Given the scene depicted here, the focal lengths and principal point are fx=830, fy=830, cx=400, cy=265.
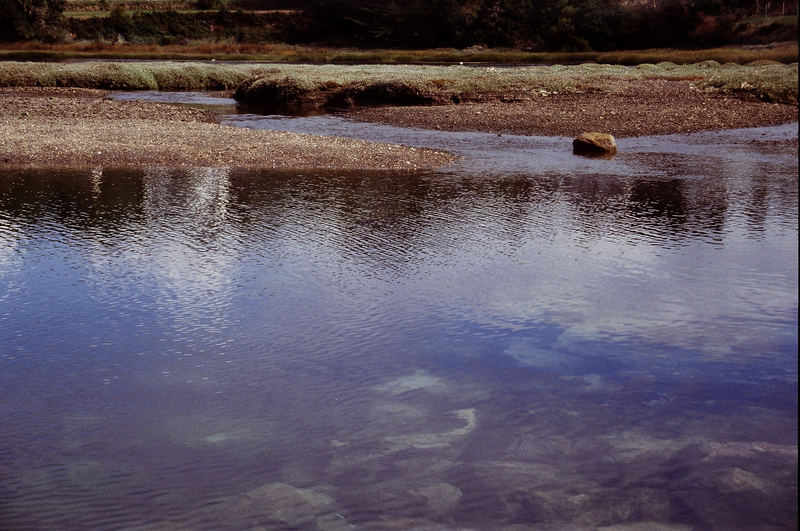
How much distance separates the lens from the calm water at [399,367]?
643cm

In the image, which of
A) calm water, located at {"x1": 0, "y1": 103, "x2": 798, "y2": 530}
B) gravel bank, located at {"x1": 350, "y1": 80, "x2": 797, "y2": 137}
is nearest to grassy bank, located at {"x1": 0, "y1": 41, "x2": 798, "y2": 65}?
gravel bank, located at {"x1": 350, "y1": 80, "x2": 797, "y2": 137}

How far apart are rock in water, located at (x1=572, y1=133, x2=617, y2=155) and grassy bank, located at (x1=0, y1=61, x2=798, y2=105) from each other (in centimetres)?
1304

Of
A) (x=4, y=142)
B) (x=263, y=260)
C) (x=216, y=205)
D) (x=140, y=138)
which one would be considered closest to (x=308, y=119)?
(x=140, y=138)

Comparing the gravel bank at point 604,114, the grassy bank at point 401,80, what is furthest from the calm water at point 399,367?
the grassy bank at point 401,80

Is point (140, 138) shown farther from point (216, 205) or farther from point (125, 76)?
point (125, 76)

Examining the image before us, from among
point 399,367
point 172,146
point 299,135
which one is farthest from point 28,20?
point 399,367

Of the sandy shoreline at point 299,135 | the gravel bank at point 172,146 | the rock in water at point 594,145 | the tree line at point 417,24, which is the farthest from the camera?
the tree line at point 417,24

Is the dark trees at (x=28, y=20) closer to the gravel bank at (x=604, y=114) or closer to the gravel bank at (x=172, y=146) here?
the gravel bank at (x=172, y=146)

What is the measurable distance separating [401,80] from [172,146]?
17429 millimetres

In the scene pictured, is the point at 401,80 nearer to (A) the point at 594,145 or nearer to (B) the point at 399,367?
(A) the point at 594,145

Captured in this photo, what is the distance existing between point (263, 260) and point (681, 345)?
6.27 metres

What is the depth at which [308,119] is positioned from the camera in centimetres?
3256

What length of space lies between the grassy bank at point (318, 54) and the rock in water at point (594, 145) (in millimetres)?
32129

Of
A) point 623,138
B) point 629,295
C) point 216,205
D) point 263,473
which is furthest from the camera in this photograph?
point 623,138
